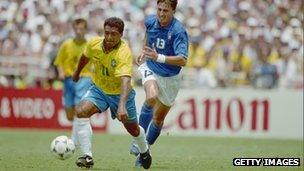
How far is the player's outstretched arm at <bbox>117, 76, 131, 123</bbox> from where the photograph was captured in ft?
43.4

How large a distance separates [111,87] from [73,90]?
7.18 m

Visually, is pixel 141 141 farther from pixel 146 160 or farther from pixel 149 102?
pixel 149 102

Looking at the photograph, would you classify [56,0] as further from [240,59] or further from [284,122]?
[284,122]

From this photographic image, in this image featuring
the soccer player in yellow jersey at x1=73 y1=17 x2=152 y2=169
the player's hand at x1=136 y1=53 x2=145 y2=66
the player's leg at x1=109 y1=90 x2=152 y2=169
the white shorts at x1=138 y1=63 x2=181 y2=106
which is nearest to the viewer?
the soccer player in yellow jersey at x1=73 y1=17 x2=152 y2=169

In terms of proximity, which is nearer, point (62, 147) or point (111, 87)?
point (111, 87)

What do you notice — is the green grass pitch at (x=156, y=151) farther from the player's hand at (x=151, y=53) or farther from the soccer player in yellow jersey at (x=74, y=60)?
the player's hand at (x=151, y=53)

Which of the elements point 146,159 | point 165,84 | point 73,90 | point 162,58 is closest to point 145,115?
point 165,84

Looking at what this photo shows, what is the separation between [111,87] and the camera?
13945 millimetres

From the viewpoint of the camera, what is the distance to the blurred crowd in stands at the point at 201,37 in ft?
88.5

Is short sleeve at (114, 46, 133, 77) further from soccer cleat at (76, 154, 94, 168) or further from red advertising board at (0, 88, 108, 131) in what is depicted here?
red advertising board at (0, 88, 108, 131)

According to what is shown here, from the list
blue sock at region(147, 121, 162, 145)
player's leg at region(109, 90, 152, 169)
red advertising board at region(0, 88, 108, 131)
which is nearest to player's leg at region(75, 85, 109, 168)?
player's leg at region(109, 90, 152, 169)

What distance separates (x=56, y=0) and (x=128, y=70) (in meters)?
17.4

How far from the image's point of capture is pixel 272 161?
621 inches

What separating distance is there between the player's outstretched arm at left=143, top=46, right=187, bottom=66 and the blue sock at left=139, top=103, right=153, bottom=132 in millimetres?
1232
